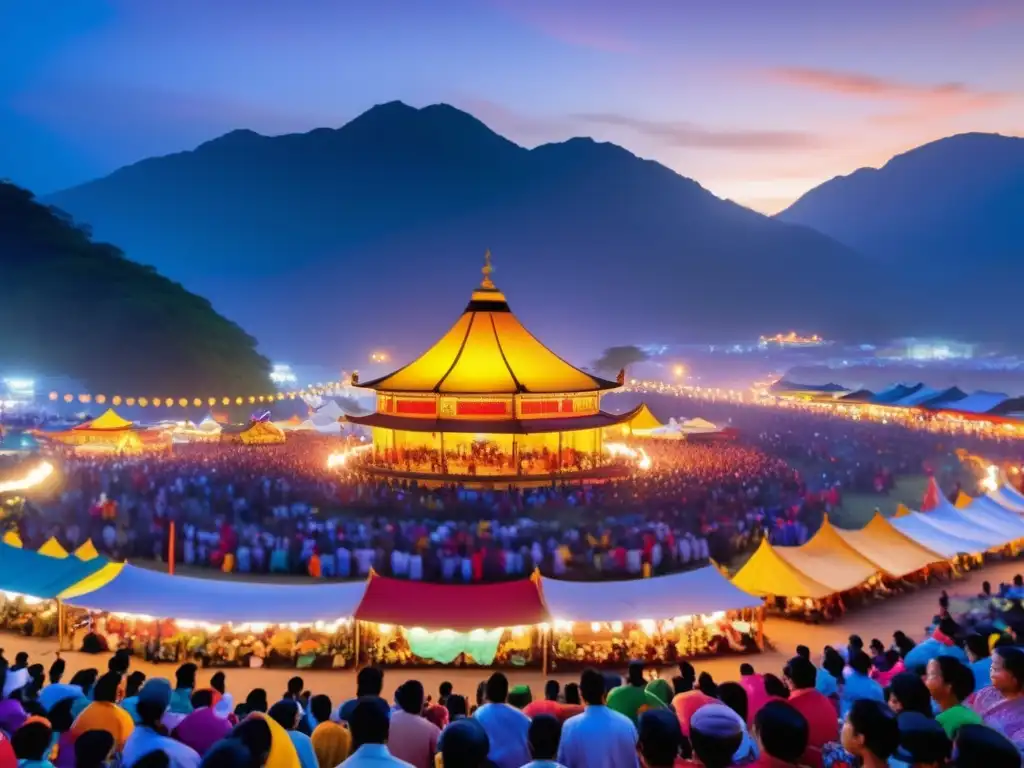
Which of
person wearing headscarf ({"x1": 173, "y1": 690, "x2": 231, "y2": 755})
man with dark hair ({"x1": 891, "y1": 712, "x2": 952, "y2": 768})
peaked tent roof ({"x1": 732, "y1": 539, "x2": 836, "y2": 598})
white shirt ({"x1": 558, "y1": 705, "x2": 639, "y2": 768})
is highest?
man with dark hair ({"x1": 891, "y1": 712, "x2": 952, "y2": 768})

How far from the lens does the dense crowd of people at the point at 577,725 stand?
14.7 feet

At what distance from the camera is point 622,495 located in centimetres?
2441

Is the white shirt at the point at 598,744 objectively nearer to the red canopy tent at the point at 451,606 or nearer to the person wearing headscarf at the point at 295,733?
the person wearing headscarf at the point at 295,733

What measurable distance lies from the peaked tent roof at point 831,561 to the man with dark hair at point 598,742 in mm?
11799

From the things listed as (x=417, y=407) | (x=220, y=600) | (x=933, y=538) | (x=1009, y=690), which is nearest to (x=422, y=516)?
(x=220, y=600)

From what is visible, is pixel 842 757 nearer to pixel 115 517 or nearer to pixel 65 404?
pixel 115 517

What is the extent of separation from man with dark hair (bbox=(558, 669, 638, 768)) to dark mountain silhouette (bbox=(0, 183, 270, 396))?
7012 cm

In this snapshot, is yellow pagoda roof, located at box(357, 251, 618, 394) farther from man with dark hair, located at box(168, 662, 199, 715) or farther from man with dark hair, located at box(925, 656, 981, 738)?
man with dark hair, located at box(925, 656, 981, 738)

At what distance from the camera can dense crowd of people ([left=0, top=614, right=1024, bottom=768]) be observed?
4477 mm

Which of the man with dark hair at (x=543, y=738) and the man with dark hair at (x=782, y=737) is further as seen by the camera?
the man with dark hair at (x=543, y=738)

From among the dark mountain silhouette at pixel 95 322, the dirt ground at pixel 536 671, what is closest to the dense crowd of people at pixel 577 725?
the dirt ground at pixel 536 671

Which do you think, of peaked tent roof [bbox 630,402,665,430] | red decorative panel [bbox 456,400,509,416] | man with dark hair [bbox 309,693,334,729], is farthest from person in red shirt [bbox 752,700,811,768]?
peaked tent roof [bbox 630,402,665,430]

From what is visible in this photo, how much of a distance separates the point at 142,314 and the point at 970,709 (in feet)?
247

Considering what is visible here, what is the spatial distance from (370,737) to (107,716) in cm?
311
